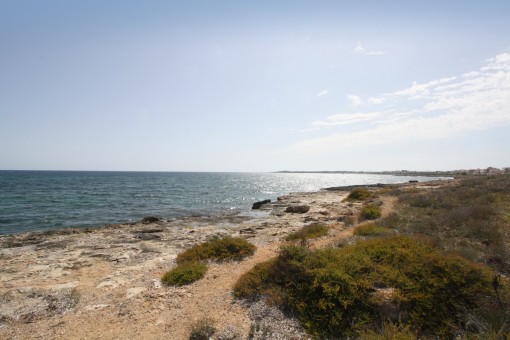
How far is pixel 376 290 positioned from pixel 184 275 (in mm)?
7054

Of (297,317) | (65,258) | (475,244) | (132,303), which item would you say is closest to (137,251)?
(65,258)

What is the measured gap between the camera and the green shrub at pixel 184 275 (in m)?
10.9

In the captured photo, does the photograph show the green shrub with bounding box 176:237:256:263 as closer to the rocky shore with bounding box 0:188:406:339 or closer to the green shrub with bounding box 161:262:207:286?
the rocky shore with bounding box 0:188:406:339

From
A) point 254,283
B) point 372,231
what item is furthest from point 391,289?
point 372,231

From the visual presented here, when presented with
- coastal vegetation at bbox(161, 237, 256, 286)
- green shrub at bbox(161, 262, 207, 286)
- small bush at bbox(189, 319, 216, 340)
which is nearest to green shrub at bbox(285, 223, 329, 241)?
coastal vegetation at bbox(161, 237, 256, 286)

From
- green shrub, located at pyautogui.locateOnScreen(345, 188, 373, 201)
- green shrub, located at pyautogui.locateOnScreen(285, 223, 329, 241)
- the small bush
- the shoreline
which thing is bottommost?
the shoreline

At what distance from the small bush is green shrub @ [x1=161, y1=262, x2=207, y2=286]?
3.48 metres

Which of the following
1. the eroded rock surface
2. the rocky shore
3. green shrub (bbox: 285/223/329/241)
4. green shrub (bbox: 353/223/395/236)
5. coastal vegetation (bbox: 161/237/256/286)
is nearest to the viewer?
the rocky shore

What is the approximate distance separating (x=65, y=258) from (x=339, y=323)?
14968 millimetres

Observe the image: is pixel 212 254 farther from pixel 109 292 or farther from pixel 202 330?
pixel 202 330

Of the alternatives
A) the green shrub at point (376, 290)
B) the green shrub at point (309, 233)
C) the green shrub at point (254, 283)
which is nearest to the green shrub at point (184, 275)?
the green shrub at point (254, 283)

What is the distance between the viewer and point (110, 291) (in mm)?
10570

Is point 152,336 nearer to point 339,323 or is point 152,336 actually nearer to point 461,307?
point 339,323

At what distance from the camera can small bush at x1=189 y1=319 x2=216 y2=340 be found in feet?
23.7
